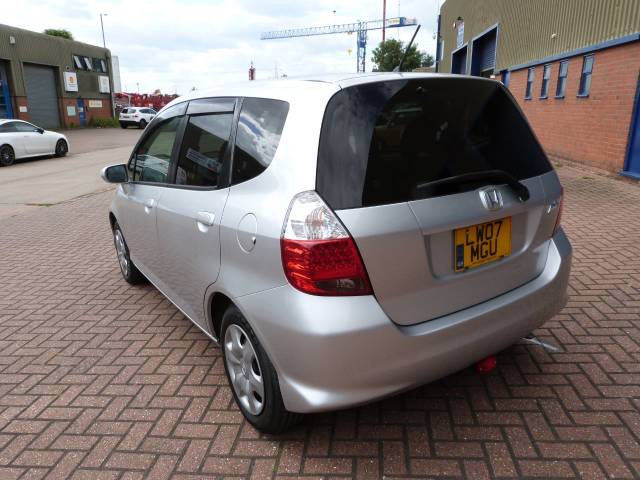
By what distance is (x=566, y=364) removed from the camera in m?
3.02

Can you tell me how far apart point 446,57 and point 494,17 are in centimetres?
1683

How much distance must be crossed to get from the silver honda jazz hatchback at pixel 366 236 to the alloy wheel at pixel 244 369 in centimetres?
1

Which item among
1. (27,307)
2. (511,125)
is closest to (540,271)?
(511,125)

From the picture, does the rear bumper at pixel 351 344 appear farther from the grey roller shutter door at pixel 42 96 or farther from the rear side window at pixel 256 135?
the grey roller shutter door at pixel 42 96

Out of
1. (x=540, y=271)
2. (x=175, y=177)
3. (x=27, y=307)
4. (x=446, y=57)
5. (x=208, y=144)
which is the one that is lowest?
(x=27, y=307)

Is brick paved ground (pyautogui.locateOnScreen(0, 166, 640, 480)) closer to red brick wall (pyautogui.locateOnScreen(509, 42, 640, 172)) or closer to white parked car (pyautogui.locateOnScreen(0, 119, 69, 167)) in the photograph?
red brick wall (pyautogui.locateOnScreen(509, 42, 640, 172))

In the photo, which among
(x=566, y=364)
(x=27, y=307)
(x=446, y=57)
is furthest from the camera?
(x=446, y=57)

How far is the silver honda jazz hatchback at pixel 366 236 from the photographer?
2004mm

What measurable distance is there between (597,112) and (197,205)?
37.3 ft

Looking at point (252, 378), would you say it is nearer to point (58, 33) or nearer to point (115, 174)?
point (115, 174)

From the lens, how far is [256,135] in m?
2.42

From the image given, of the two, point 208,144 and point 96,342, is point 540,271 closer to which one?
point 208,144

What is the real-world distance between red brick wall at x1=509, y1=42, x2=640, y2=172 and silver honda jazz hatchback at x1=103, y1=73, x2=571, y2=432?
30.0 feet

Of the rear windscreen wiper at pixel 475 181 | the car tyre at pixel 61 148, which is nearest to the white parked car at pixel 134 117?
the car tyre at pixel 61 148
